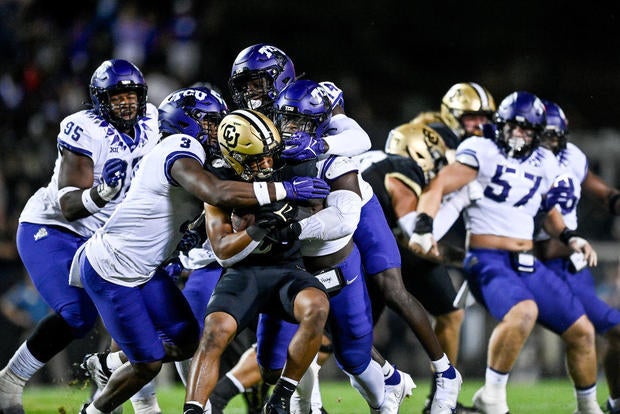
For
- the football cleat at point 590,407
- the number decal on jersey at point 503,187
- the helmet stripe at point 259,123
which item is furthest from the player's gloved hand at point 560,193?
the helmet stripe at point 259,123

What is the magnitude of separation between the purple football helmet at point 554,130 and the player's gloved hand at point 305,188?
2.36 meters

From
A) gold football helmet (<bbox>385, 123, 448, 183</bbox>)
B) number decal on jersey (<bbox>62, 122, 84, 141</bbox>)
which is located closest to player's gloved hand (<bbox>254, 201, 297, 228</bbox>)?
number decal on jersey (<bbox>62, 122, 84, 141</bbox>)

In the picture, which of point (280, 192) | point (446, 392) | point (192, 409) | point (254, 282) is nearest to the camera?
point (192, 409)

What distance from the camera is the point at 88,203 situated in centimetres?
604

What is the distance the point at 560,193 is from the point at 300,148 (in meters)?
2.20

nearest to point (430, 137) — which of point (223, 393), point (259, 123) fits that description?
point (223, 393)

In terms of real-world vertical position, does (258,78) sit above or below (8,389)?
above

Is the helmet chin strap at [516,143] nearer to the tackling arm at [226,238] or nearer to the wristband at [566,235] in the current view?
the wristband at [566,235]

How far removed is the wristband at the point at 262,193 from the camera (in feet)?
17.7

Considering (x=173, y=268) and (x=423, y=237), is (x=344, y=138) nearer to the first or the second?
(x=423, y=237)

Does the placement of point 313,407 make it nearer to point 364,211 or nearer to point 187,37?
point 364,211

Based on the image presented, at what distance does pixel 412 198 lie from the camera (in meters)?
7.17

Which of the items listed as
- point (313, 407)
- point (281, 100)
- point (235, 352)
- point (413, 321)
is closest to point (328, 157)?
point (281, 100)

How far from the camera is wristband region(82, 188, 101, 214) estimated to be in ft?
19.8
